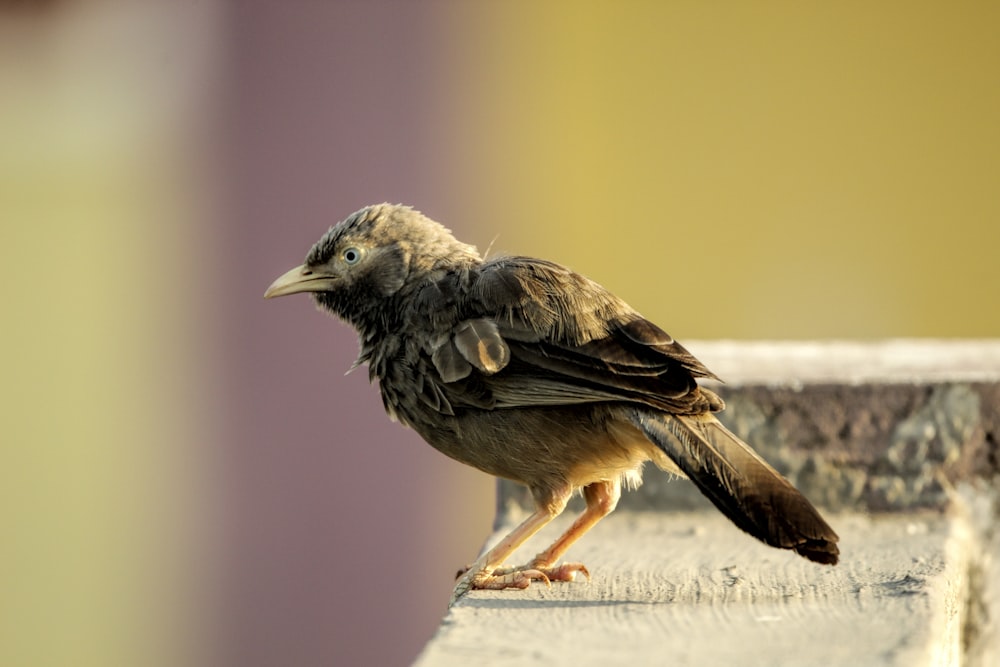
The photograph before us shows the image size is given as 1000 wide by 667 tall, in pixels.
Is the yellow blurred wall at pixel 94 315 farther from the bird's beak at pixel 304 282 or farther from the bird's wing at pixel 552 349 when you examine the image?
the bird's wing at pixel 552 349

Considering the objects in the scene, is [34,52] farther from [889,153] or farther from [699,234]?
[889,153]

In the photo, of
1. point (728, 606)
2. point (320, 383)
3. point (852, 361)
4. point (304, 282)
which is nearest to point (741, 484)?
point (728, 606)

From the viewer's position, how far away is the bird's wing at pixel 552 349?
12.3 feet

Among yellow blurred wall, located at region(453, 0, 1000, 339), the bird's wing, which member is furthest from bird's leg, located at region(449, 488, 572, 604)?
yellow blurred wall, located at region(453, 0, 1000, 339)

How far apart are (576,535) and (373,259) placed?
3.25 feet

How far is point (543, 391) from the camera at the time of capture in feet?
12.8

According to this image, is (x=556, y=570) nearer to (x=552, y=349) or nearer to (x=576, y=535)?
(x=576, y=535)

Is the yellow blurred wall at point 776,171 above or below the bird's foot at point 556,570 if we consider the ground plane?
above

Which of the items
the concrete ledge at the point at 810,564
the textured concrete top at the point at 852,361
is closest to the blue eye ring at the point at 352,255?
the concrete ledge at the point at 810,564

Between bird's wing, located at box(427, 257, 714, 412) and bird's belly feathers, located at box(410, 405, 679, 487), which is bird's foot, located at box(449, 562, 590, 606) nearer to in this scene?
bird's belly feathers, located at box(410, 405, 679, 487)

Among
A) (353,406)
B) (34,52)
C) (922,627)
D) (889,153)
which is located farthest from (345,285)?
(34,52)

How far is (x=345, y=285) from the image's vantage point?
4.50m

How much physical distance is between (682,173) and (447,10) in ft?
7.43

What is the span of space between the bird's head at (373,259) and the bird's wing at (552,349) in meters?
0.29
